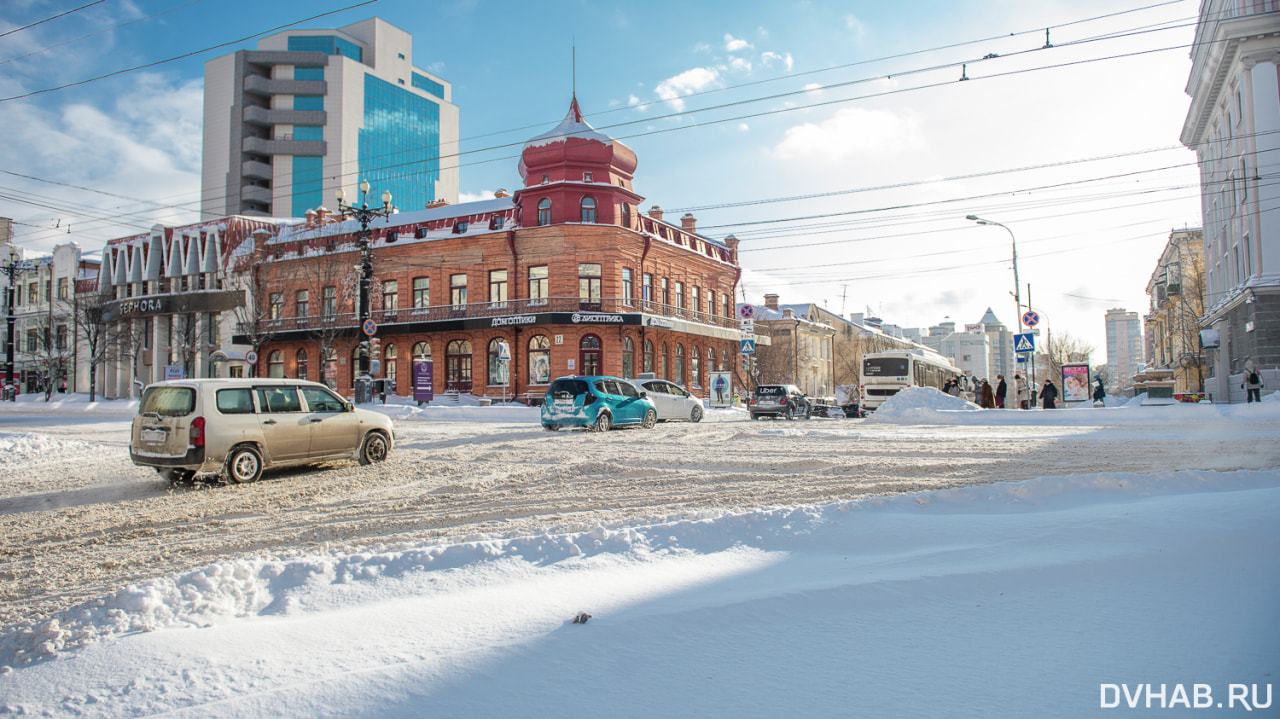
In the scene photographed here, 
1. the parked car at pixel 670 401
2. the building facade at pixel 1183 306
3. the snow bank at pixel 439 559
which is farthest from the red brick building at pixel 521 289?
the building facade at pixel 1183 306

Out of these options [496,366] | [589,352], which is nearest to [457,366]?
[496,366]

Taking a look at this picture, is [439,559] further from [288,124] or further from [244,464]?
[288,124]

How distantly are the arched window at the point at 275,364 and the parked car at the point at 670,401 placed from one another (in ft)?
101

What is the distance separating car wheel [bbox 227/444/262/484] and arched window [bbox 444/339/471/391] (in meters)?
28.3

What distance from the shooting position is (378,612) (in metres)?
4.07

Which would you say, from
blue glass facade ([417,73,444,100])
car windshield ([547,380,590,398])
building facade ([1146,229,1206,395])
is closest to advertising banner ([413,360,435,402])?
→ car windshield ([547,380,590,398])

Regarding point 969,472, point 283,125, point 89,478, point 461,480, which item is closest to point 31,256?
point 283,125

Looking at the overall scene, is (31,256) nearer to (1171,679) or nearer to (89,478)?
(89,478)

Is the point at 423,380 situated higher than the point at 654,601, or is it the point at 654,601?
the point at 423,380

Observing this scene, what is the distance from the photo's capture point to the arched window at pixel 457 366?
1529 inches

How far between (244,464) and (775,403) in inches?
791

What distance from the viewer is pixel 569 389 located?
64.9 feet

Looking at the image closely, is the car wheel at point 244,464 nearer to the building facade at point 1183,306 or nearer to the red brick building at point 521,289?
the red brick building at point 521,289

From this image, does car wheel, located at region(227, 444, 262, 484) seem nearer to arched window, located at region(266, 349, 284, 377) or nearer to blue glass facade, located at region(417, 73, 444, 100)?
arched window, located at region(266, 349, 284, 377)
